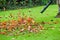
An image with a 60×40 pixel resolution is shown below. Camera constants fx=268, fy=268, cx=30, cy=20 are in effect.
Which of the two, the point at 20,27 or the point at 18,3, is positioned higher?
the point at 20,27

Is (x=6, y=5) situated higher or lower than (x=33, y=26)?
lower

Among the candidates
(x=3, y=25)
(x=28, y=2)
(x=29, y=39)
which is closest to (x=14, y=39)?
(x=29, y=39)

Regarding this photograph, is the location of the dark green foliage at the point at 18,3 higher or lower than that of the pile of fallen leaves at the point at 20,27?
lower

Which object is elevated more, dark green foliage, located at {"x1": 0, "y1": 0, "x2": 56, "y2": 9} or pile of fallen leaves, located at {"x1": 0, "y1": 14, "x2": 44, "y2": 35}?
pile of fallen leaves, located at {"x1": 0, "y1": 14, "x2": 44, "y2": 35}

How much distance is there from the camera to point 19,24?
10359mm

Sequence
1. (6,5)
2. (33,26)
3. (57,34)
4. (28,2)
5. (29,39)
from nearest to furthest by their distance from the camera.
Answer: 1. (29,39)
2. (57,34)
3. (33,26)
4. (6,5)
5. (28,2)

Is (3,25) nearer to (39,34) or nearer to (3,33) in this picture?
(3,33)

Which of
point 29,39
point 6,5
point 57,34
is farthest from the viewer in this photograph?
point 6,5

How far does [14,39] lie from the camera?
8.08 metres

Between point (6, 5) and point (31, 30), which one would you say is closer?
point (31, 30)

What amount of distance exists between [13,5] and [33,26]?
11.7 meters

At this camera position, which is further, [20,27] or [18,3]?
[18,3]

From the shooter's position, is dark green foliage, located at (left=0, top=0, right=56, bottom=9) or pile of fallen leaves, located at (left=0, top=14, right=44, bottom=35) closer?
pile of fallen leaves, located at (left=0, top=14, right=44, bottom=35)

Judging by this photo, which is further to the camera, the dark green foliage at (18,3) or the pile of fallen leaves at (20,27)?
the dark green foliage at (18,3)
